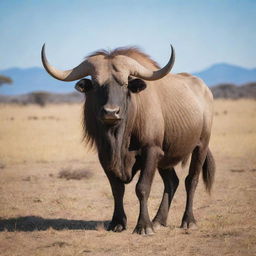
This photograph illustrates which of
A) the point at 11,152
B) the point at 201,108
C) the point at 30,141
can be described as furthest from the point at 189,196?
the point at 30,141

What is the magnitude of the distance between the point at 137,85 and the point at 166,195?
2273 mm

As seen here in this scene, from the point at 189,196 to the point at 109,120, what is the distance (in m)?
2.49

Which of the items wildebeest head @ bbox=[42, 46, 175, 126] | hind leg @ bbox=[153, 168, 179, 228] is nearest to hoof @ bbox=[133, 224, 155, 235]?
hind leg @ bbox=[153, 168, 179, 228]

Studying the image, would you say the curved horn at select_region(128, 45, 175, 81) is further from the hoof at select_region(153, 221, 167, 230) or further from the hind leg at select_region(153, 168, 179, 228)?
the hoof at select_region(153, 221, 167, 230)

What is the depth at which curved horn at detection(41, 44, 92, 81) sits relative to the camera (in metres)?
7.59

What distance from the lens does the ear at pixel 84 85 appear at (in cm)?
729

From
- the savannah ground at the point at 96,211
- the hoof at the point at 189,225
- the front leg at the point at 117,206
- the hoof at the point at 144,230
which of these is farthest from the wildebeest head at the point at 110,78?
the hoof at the point at 189,225

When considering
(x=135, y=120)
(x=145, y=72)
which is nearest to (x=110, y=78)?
(x=145, y=72)

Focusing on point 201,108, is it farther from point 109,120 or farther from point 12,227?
point 12,227

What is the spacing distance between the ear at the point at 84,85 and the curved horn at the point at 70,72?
10.4 inches

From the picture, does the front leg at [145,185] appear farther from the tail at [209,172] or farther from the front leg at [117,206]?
the tail at [209,172]

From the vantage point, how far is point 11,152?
1808cm

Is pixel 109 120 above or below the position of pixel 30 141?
above

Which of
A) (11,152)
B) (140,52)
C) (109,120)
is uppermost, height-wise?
(140,52)
